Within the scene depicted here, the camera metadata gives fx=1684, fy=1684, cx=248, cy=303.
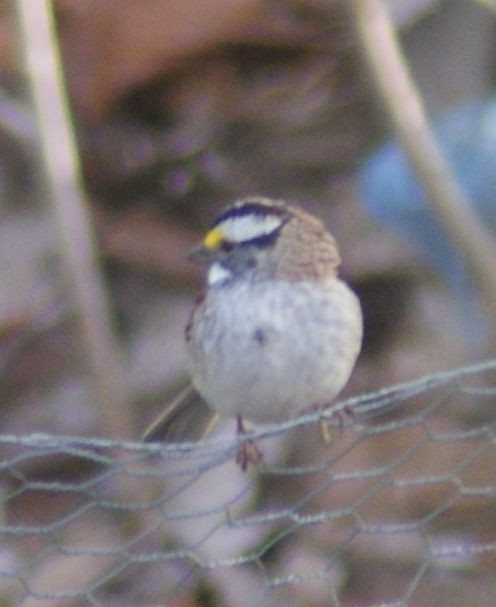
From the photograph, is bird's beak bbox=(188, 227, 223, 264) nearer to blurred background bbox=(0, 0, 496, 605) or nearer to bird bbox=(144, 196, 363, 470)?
bird bbox=(144, 196, 363, 470)

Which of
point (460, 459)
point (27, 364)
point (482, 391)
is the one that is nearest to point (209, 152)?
point (27, 364)

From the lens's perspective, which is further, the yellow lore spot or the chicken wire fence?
the chicken wire fence

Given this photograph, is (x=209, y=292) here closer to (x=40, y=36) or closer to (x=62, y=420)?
(x=40, y=36)

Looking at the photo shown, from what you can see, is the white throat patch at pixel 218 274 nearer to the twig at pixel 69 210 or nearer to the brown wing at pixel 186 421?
the brown wing at pixel 186 421

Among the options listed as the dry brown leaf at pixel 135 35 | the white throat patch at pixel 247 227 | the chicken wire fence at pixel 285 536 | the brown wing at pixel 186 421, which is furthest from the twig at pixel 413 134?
the dry brown leaf at pixel 135 35

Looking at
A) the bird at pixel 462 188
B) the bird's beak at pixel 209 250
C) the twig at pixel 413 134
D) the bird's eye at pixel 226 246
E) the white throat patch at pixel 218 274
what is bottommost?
the white throat patch at pixel 218 274

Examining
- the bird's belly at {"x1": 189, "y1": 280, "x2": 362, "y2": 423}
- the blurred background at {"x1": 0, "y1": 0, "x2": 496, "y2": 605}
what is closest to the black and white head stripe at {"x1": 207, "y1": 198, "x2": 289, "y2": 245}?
the bird's belly at {"x1": 189, "y1": 280, "x2": 362, "y2": 423}

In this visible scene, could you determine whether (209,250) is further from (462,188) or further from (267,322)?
(462,188)
